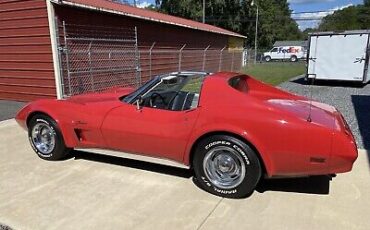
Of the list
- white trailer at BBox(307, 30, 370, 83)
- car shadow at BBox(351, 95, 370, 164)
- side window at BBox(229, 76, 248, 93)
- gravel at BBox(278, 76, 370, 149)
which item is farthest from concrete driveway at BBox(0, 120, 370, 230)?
white trailer at BBox(307, 30, 370, 83)

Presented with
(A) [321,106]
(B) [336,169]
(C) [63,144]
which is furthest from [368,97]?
(C) [63,144]

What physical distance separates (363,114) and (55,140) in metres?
7.34

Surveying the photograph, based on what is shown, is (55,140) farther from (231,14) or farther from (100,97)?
(231,14)

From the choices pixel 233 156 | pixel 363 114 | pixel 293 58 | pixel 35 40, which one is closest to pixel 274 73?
pixel 363 114

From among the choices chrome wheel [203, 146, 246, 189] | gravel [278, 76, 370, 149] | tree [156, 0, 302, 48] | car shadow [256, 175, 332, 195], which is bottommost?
gravel [278, 76, 370, 149]

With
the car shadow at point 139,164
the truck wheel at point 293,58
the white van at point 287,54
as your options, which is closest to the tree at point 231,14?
the white van at point 287,54

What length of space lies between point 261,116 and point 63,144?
2798 mm

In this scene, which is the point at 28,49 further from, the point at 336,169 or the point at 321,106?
the point at 336,169

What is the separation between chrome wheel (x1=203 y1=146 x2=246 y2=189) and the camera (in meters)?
3.60

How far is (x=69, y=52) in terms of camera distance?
9734mm

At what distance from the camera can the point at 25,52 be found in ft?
32.6

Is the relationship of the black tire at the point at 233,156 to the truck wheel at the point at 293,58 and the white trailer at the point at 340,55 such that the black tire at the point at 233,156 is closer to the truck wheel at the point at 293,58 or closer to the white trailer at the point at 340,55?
the white trailer at the point at 340,55

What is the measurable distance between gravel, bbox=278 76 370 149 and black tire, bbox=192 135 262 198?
1.46 metres

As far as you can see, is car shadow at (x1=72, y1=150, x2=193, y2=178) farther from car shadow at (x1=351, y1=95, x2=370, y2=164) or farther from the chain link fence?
the chain link fence
